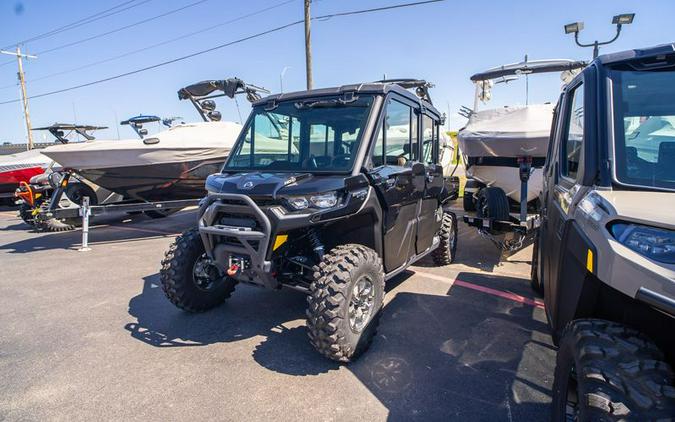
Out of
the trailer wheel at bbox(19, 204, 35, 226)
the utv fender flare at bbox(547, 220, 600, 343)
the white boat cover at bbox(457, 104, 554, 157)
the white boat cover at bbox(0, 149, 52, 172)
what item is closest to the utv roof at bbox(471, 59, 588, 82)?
the white boat cover at bbox(457, 104, 554, 157)

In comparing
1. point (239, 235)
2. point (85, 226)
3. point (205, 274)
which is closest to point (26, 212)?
point (85, 226)

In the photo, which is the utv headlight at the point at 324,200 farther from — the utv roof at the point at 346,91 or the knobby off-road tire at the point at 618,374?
the knobby off-road tire at the point at 618,374

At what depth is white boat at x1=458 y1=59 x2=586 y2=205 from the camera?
6.42 meters

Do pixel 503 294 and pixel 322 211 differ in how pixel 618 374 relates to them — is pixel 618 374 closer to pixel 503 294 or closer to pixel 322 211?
pixel 322 211

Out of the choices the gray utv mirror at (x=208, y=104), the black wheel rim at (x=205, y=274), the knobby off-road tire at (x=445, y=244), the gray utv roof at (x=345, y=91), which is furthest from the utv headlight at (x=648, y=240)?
the gray utv mirror at (x=208, y=104)

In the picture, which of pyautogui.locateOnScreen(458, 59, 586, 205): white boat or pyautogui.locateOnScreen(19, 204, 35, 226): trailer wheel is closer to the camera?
pyautogui.locateOnScreen(458, 59, 586, 205): white boat

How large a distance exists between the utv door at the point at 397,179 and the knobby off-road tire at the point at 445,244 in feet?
4.63

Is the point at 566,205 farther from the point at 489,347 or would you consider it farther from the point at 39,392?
the point at 39,392

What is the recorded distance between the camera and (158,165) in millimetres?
8312

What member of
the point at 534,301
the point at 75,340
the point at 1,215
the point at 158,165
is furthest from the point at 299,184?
the point at 1,215

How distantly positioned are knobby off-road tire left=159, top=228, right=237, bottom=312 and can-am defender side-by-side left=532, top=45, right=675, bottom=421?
129 inches

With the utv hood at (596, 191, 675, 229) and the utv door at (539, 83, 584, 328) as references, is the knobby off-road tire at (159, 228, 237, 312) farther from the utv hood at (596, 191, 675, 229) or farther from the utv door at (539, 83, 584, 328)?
the utv hood at (596, 191, 675, 229)

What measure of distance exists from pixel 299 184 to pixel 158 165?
6.01 m

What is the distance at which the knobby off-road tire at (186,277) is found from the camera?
4023 millimetres
